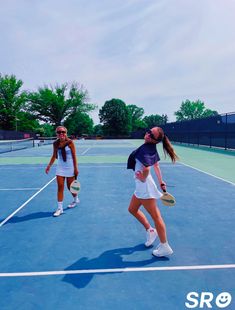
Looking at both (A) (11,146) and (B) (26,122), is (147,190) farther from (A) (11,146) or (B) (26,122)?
(B) (26,122)

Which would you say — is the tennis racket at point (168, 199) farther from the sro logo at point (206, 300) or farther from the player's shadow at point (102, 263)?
the sro logo at point (206, 300)

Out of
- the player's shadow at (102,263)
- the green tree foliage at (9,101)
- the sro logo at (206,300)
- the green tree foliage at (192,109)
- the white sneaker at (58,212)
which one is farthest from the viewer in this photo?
the green tree foliage at (192,109)

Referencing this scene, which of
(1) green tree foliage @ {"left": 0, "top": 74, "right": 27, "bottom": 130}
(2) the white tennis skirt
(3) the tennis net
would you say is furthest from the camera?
(1) green tree foliage @ {"left": 0, "top": 74, "right": 27, "bottom": 130}

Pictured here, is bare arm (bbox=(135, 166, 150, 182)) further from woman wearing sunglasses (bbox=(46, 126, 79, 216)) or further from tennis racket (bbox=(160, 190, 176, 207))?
woman wearing sunglasses (bbox=(46, 126, 79, 216))

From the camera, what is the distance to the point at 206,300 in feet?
9.89

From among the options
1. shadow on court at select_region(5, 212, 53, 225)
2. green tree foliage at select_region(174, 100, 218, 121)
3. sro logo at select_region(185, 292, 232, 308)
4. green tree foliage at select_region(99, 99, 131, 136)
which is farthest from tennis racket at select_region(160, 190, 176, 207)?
green tree foliage at select_region(174, 100, 218, 121)

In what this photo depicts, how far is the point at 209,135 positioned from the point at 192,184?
19.9 metres

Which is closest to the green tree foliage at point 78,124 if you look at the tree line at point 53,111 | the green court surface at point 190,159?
the tree line at point 53,111

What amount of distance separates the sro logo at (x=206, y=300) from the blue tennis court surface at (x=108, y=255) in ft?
0.11

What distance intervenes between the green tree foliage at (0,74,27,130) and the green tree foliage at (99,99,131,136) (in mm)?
29446

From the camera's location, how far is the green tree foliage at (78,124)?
8431 cm

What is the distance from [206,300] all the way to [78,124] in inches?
3395

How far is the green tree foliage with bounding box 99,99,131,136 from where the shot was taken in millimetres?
91188

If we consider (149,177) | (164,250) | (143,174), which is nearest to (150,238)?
(164,250)
